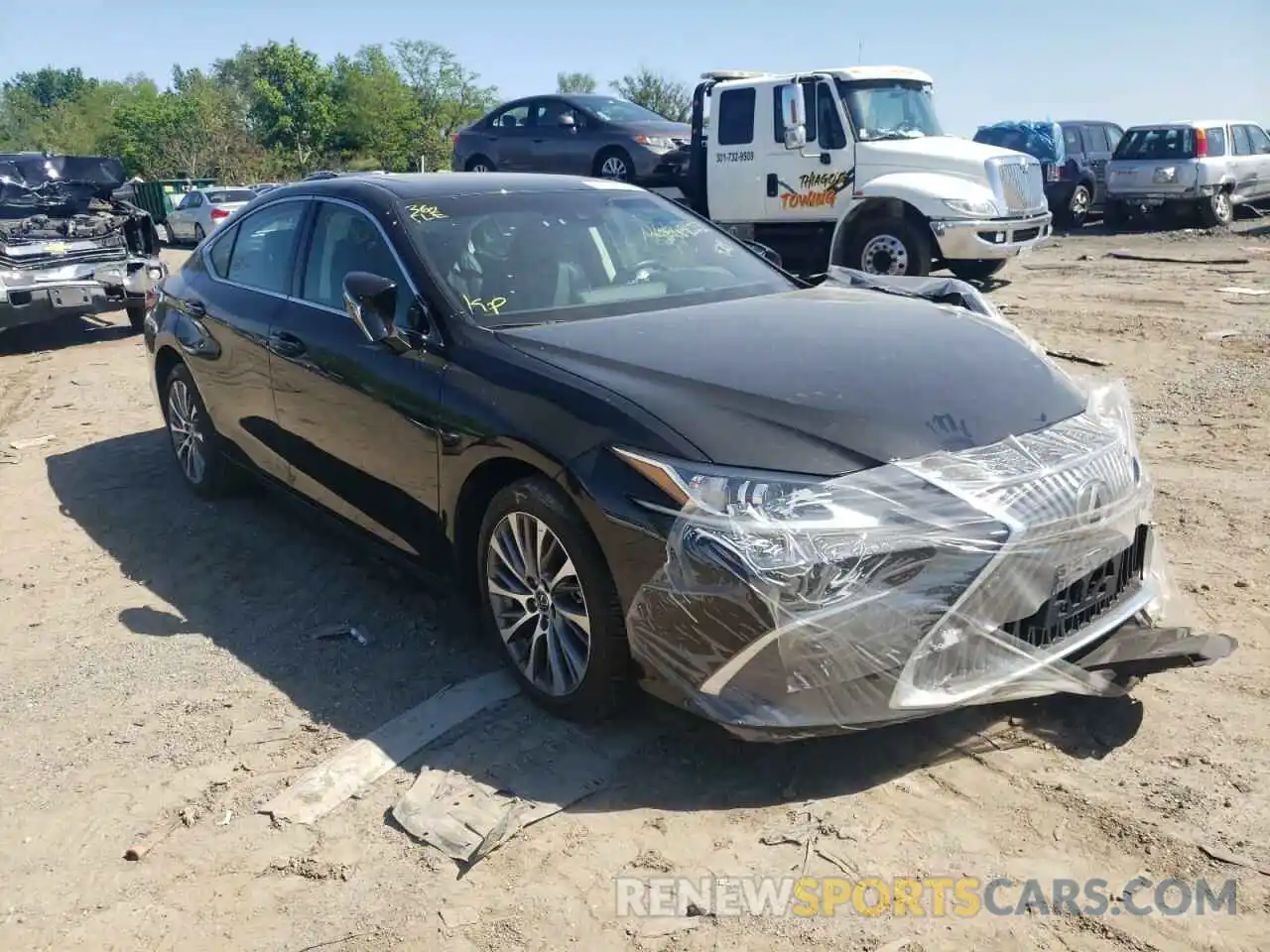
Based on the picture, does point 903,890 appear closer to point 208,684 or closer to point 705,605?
point 705,605

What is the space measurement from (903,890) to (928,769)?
53 centimetres

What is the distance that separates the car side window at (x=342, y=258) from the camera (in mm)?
4148

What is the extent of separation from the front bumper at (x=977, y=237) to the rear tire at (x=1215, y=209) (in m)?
9.36

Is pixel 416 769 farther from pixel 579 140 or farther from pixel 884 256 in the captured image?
pixel 579 140

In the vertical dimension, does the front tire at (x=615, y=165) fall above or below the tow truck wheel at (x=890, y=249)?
above

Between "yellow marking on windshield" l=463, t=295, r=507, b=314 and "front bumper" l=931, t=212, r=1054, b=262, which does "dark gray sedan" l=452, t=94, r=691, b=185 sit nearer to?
"front bumper" l=931, t=212, r=1054, b=262

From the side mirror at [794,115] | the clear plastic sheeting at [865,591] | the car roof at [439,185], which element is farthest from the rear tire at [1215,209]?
the clear plastic sheeting at [865,591]

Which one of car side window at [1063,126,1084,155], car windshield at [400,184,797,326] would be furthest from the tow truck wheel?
car side window at [1063,126,1084,155]

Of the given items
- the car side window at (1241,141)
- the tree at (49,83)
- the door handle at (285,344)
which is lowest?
the door handle at (285,344)

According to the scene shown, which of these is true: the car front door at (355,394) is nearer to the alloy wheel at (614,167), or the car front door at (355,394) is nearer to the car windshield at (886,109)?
the car windshield at (886,109)

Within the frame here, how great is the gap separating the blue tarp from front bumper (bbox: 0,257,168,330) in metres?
15.0

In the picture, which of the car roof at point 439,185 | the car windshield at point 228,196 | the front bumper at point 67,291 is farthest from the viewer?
the car windshield at point 228,196

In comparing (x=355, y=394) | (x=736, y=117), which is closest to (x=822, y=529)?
(x=355, y=394)

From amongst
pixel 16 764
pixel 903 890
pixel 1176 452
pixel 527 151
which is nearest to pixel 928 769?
pixel 903 890
